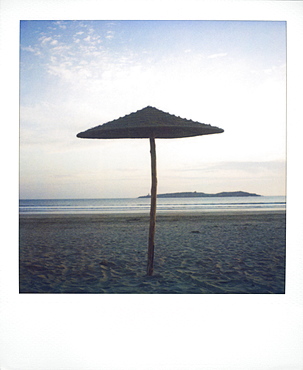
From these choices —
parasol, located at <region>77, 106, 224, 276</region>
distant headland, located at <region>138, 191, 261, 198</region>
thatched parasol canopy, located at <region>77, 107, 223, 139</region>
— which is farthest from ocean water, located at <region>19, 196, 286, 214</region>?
thatched parasol canopy, located at <region>77, 107, 223, 139</region>

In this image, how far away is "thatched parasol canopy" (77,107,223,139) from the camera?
11.8 feet

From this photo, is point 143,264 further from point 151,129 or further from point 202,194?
point 151,129

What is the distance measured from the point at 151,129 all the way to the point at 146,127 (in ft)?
0.59

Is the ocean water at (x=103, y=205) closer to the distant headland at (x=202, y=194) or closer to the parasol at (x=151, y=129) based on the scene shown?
the distant headland at (x=202, y=194)

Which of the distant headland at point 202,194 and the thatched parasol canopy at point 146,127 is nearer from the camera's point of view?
the thatched parasol canopy at point 146,127

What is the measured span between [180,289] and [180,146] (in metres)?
1.53

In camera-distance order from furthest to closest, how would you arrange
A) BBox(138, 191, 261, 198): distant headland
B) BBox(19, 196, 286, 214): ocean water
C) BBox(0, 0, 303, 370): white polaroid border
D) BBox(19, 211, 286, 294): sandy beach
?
BBox(138, 191, 261, 198): distant headland
BBox(19, 196, 286, 214): ocean water
BBox(19, 211, 286, 294): sandy beach
BBox(0, 0, 303, 370): white polaroid border

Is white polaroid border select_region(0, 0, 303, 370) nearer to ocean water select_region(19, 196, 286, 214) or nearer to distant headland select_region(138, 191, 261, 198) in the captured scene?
ocean water select_region(19, 196, 286, 214)

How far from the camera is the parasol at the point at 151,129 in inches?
141

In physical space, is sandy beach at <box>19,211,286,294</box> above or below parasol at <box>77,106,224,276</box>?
below
